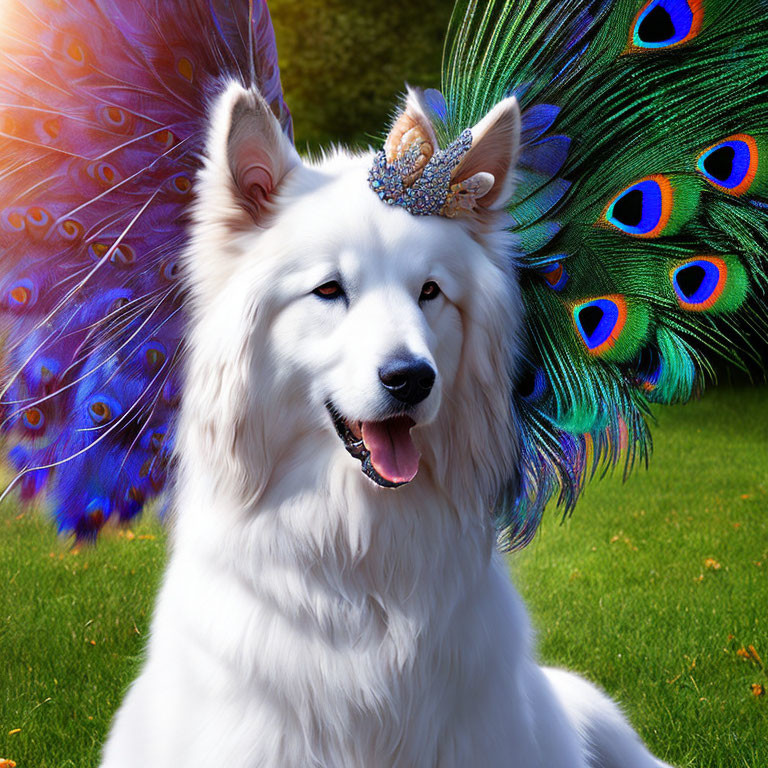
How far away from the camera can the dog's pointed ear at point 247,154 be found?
203 centimetres

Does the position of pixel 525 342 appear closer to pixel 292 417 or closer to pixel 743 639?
pixel 292 417

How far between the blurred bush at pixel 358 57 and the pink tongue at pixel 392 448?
32.6 feet

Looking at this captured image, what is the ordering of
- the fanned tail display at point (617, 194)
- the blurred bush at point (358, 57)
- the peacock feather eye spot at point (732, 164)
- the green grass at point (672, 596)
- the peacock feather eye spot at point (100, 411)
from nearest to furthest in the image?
the fanned tail display at point (617, 194)
the peacock feather eye spot at point (732, 164)
the peacock feather eye spot at point (100, 411)
the green grass at point (672, 596)
the blurred bush at point (358, 57)

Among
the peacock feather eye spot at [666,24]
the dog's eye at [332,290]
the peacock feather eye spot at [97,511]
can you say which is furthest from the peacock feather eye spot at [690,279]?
the peacock feather eye spot at [97,511]

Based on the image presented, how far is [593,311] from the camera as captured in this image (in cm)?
282

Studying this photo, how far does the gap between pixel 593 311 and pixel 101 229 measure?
1.65m

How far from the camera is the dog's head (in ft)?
6.69

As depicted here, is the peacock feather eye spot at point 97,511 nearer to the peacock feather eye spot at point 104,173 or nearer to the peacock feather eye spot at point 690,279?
the peacock feather eye spot at point 104,173

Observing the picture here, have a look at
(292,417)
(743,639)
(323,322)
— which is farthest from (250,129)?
(743,639)

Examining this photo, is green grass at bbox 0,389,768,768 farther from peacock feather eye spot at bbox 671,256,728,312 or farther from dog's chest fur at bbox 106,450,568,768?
peacock feather eye spot at bbox 671,256,728,312

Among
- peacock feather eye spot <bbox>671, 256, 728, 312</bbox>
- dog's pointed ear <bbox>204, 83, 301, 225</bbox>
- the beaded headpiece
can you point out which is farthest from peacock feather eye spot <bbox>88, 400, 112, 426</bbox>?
peacock feather eye spot <bbox>671, 256, 728, 312</bbox>

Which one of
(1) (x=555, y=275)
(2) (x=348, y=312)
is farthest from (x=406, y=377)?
(1) (x=555, y=275)

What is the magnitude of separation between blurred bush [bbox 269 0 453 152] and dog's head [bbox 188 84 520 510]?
970 centimetres

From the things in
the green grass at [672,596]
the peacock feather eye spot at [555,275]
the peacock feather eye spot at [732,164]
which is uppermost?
the peacock feather eye spot at [732,164]
